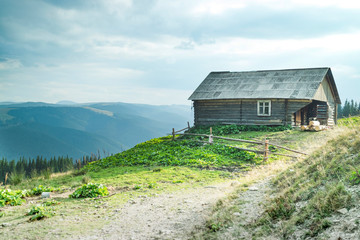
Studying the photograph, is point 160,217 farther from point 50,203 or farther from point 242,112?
point 242,112

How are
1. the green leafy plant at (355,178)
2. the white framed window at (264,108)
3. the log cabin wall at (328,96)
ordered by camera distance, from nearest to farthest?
1. the green leafy plant at (355,178)
2. the white framed window at (264,108)
3. the log cabin wall at (328,96)

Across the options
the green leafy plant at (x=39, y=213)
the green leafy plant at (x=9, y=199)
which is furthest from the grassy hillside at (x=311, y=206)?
the green leafy plant at (x=9, y=199)

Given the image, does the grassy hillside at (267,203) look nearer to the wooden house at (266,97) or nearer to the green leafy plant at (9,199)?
the green leafy plant at (9,199)

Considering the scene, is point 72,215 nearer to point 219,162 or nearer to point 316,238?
point 316,238

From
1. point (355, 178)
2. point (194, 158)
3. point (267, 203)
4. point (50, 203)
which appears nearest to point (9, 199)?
point (50, 203)

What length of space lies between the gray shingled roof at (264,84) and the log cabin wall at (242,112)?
0.81 metres

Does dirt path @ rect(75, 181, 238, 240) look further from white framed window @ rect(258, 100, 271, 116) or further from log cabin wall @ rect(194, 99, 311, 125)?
white framed window @ rect(258, 100, 271, 116)

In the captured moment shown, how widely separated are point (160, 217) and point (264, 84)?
87.9 ft

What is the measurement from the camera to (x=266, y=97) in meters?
29.6

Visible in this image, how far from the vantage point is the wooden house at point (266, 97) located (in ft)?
95.8

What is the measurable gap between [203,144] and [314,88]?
13633 millimetres

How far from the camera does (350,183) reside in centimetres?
639

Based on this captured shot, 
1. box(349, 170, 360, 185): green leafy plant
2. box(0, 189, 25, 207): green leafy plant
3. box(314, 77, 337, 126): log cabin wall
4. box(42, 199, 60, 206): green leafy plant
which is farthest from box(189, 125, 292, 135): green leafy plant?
box(349, 170, 360, 185): green leafy plant

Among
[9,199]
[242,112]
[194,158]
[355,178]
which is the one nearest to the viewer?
[355,178]
